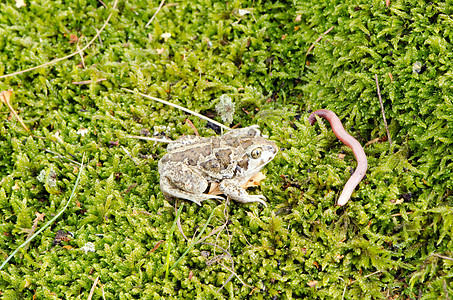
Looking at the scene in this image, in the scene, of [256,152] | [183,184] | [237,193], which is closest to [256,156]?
[256,152]

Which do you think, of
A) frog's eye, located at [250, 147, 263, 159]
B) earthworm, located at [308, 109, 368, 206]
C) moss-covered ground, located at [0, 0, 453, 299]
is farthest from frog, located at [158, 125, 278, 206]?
earthworm, located at [308, 109, 368, 206]

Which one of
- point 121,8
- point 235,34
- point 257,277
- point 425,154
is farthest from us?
point 121,8

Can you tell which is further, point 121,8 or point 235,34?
point 121,8

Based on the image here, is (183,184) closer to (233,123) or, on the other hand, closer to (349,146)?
(233,123)

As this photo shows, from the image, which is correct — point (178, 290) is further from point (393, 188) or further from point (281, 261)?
point (393, 188)

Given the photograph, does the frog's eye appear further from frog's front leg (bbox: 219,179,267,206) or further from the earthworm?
the earthworm

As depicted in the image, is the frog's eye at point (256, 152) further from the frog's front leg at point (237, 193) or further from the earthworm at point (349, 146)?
the earthworm at point (349, 146)

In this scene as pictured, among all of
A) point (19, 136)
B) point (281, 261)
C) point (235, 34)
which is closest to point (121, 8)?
point (235, 34)
